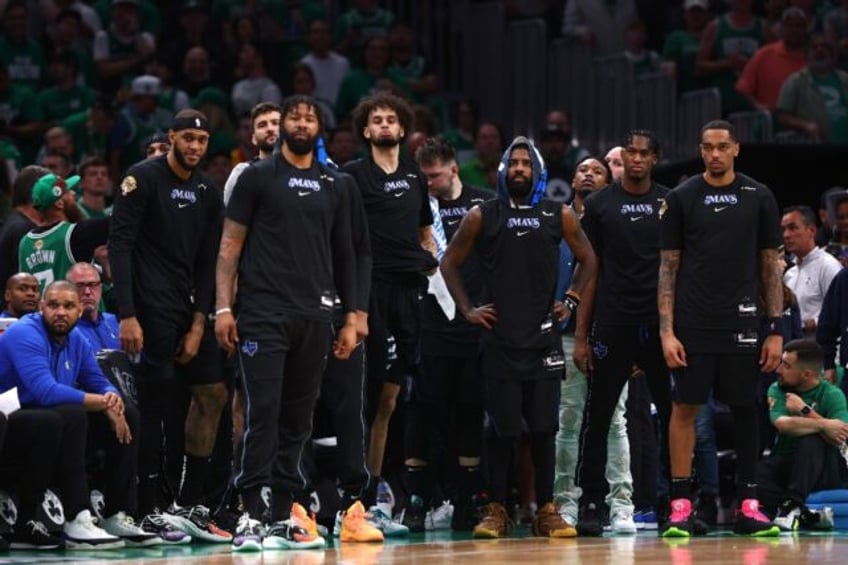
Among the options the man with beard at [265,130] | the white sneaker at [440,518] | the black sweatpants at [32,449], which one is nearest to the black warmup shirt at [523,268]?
the man with beard at [265,130]

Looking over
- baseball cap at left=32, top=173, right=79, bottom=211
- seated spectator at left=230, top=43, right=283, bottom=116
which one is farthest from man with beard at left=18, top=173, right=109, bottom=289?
seated spectator at left=230, top=43, right=283, bottom=116

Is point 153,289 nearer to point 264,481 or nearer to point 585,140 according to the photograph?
point 264,481

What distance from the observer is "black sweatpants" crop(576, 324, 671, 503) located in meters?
12.0

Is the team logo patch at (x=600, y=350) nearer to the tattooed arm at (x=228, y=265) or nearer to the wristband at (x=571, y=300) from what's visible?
the wristband at (x=571, y=300)

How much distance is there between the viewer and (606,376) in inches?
472

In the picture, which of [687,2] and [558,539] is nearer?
[558,539]

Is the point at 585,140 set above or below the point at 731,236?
above

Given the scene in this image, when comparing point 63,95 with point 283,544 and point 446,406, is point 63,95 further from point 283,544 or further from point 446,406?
point 283,544

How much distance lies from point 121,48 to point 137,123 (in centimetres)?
162

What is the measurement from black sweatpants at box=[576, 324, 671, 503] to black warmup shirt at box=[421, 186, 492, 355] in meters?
0.78

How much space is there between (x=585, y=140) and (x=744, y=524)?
7737 mm

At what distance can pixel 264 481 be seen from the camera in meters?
10.4

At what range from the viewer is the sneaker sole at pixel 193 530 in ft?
37.1

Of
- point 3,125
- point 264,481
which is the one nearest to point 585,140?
point 3,125
